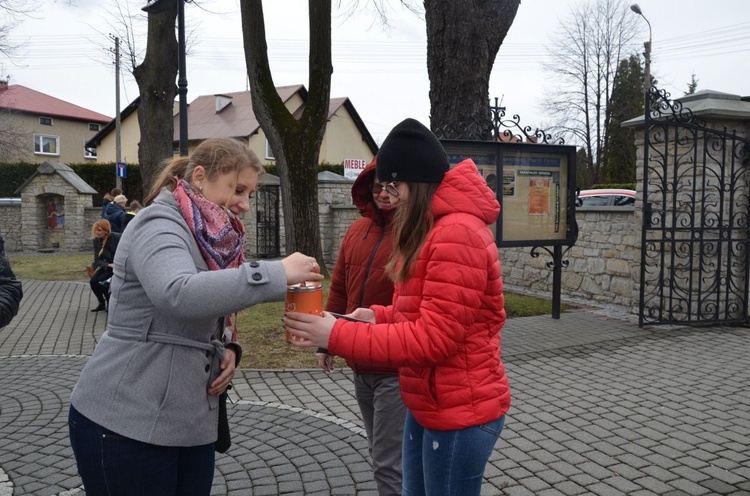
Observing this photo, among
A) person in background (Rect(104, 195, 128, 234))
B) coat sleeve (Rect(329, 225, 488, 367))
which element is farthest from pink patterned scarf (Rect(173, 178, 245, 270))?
person in background (Rect(104, 195, 128, 234))

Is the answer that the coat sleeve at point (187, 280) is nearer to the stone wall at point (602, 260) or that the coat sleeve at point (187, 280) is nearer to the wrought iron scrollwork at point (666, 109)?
the wrought iron scrollwork at point (666, 109)

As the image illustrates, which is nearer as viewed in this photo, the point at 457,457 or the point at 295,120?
the point at 457,457

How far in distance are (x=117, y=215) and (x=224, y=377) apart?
12877 mm

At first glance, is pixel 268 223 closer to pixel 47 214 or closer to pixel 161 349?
pixel 47 214

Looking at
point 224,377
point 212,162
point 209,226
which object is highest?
point 212,162

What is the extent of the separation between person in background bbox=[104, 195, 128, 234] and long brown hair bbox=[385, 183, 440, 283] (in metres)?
12.1

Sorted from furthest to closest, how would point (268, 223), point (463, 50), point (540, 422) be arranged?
point (268, 223)
point (463, 50)
point (540, 422)

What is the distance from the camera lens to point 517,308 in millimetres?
9891

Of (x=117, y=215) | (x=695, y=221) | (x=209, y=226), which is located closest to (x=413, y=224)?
(x=209, y=226)

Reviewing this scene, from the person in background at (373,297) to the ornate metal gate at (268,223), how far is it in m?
16.0

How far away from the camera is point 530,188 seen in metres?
8.51

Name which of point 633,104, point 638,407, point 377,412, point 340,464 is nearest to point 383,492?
point 377,412

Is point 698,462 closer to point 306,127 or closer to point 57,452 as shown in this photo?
point 57,452

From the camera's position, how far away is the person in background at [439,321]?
1.97m
